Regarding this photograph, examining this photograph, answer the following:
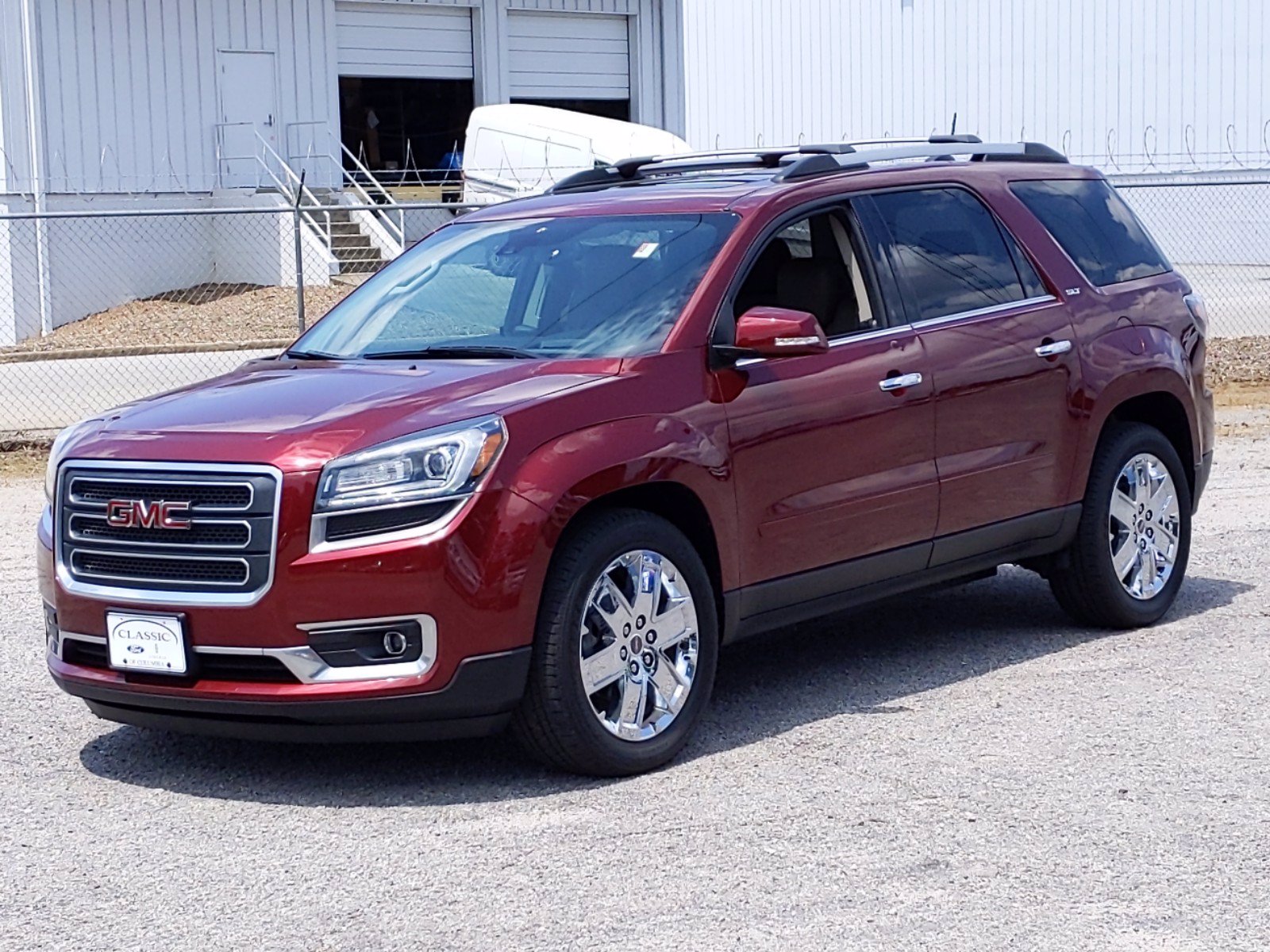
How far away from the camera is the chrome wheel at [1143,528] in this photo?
7.73 m

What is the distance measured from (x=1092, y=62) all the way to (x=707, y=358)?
31571mm

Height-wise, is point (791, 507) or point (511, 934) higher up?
point (791, 507)

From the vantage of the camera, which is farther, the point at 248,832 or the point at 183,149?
the point at 183,149

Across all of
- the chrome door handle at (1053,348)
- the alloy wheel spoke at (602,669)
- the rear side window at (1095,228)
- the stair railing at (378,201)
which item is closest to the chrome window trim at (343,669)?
the alloy wheel spoke at (602,669)

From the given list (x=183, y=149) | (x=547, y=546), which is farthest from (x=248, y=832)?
(x=183, y=149)

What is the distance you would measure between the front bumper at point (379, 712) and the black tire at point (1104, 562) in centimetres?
297

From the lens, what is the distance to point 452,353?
20.9 ft

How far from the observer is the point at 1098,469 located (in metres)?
7.64

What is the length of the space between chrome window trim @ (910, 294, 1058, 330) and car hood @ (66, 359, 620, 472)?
4.85 ft

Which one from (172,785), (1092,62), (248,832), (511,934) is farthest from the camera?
(1092,62)

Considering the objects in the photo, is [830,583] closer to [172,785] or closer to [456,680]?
[456,680]

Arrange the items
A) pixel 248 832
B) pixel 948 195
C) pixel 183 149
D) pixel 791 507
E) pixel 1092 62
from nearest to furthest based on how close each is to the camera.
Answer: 1. pixel 248 832
2. pixel 791 507
3. pixel 948 195
4. pixel 183 149
5. pixel 1092 62

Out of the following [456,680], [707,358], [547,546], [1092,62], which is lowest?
[456,680]

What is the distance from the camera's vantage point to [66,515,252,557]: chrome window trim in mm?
5418
